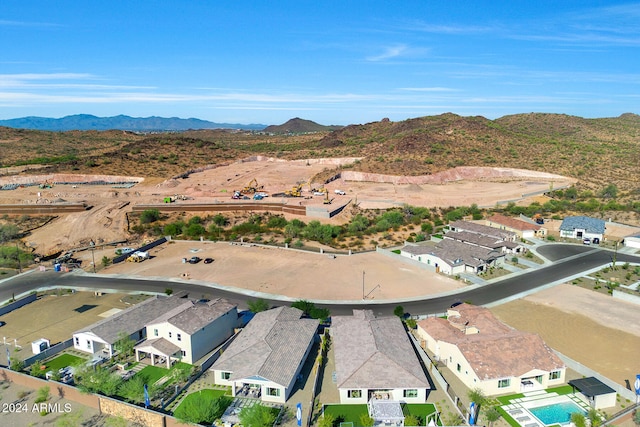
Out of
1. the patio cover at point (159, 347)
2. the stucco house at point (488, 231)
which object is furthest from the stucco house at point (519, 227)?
the patio cover at point (159, 347)

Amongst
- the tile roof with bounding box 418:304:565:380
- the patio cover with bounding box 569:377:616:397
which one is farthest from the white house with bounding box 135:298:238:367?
the patio cover with bounding box 569:377:616:397

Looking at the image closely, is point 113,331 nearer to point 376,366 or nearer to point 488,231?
point 376,366

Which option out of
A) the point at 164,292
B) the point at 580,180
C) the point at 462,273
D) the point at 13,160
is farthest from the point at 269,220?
the point at 13,160

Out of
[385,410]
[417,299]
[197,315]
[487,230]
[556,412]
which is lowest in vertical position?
[556,412]

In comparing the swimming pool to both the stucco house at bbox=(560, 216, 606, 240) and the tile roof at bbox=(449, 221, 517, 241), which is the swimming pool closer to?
the tile roof at bbox=(449, 221, 517, 241)

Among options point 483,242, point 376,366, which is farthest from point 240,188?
point 376,366

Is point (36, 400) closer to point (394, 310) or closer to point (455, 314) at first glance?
point (394, 310)
